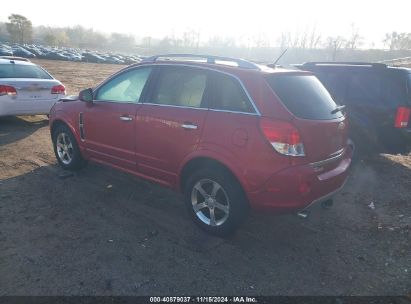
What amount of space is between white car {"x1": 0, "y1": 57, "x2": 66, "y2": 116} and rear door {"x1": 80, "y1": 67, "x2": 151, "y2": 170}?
149 inches

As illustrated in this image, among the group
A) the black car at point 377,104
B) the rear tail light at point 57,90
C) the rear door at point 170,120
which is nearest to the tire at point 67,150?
the rear door at point 170,120

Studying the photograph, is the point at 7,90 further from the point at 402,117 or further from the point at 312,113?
the point at 402,117

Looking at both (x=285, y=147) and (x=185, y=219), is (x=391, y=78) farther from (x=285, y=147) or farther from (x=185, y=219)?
(x=185, y=219)

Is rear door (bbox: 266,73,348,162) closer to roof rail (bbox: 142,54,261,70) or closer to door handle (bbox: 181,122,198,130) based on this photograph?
roof rail (bbox: 142,54,261,70)

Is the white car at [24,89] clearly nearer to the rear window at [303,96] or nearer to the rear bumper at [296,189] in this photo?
the rear window at [303,96]

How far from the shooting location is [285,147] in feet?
10.7

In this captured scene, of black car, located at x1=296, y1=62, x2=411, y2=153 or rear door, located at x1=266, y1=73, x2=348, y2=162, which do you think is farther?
black car, located at x1=296, y1=62, x2=411, y2=153

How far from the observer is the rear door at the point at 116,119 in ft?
14.7

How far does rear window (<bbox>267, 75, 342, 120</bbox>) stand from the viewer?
136 inches

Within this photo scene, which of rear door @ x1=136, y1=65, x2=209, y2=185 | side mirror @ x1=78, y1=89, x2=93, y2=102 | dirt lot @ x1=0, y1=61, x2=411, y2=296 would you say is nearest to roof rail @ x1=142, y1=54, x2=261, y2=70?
rear door @ x1=136, y1=65, x2=209, y2=185

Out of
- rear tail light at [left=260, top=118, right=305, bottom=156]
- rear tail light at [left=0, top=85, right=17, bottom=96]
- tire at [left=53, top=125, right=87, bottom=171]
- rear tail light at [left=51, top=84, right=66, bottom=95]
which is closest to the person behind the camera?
rear tail light at [left=260, top=118, right=305, bottom=156]

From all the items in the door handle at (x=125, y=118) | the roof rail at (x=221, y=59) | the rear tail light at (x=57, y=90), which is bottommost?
the rear tail light at (x=57, y=90)

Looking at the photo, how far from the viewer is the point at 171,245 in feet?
12.1

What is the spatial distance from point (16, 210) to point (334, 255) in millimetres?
3796
